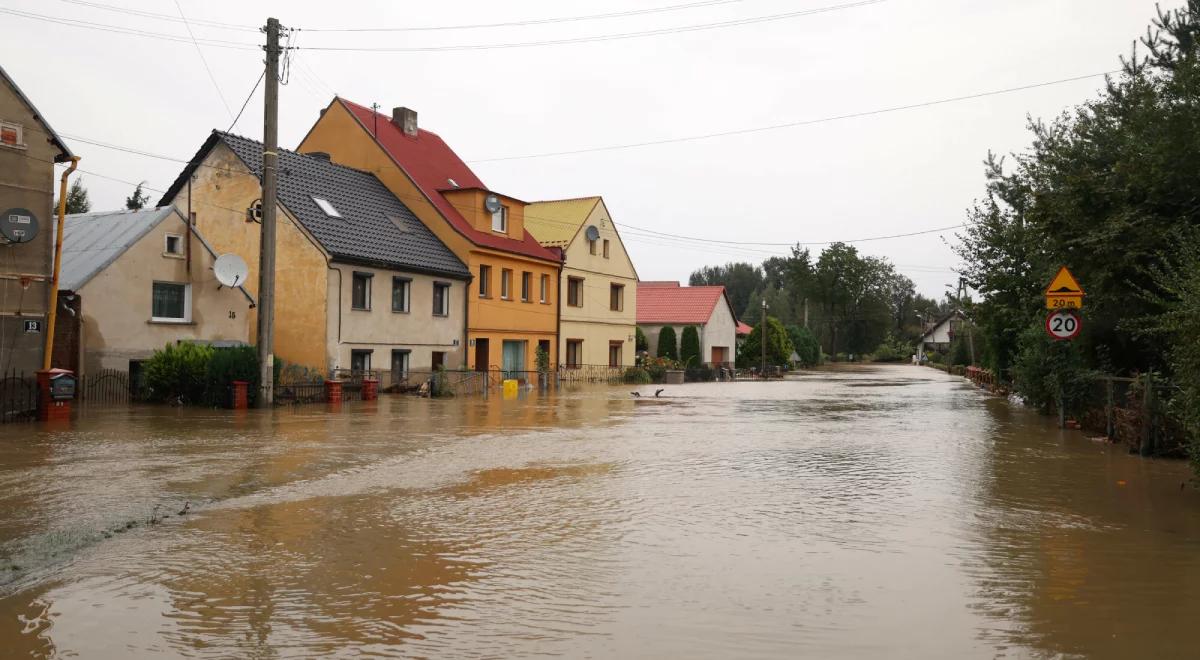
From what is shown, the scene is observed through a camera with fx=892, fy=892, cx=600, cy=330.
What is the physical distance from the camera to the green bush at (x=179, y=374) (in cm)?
2314

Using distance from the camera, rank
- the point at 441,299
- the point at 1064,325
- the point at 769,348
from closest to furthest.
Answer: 1. the point at 1064,325
2. the point at 441,299
3. the point at 769,348

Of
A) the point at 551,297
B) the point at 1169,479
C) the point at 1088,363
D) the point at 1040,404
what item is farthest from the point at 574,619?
the point at 551,297

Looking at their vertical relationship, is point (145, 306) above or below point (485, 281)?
below

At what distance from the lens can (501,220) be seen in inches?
1532

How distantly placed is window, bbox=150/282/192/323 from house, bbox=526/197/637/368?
19000 millimetres

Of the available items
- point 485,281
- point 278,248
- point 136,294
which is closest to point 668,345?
point 485,281

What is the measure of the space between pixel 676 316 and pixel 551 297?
1968 cm

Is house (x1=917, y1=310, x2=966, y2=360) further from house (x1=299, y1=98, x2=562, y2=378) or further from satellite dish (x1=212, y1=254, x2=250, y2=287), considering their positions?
satellite dish (x1=212, y1=254, x2=250, y2=287)

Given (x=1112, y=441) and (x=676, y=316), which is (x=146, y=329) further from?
(x=676, y=316)

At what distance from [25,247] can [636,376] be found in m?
30.2

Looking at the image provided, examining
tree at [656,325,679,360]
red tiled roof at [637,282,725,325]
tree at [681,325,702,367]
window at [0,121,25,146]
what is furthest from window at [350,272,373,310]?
red tiled roof at [637,282,725,325]

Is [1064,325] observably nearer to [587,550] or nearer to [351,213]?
[587,550]

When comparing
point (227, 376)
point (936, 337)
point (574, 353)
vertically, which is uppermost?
point (936, 337)

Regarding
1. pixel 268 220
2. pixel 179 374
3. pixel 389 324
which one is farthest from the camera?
pixel 389 324
